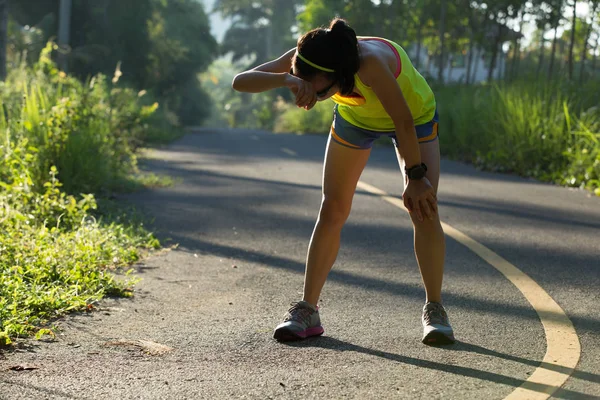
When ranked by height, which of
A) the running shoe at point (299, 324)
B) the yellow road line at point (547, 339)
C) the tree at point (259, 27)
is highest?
the tree at point (259, 27)

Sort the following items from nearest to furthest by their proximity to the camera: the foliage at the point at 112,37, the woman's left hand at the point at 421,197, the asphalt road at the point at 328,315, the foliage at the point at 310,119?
the asphalt road at the point at 328,315 < the woman's left hand at the point at 421,197 < the foliage at the point at 112,37 < the foliage at the point at 310,119

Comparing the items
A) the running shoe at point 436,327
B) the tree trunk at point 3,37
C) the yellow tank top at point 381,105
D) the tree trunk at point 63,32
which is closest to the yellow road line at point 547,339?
the running shoe at point 436,327

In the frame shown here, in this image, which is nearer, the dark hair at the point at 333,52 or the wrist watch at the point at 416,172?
the dark hair at the point at 333,52

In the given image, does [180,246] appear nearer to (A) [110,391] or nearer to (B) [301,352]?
(B) [301,352]

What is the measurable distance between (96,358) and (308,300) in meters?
1.11

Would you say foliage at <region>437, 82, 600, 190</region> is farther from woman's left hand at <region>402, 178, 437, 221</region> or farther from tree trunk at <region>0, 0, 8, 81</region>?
tree trunk at <region>0, 0, 8, 81</region>

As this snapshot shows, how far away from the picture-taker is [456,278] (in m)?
5.97

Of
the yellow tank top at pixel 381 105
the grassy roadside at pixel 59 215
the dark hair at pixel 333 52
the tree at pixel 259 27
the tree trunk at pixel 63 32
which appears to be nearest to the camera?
the dark hair at pixel 333 52

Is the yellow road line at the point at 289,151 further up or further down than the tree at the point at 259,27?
further down

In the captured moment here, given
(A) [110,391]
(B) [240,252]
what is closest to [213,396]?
(A) [110,391]

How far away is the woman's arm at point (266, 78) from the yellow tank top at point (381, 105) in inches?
11.6

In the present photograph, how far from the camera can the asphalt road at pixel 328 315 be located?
12.0ft

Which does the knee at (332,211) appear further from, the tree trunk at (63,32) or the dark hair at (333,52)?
the tree trunk at (63,32)

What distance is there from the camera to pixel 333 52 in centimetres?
381
